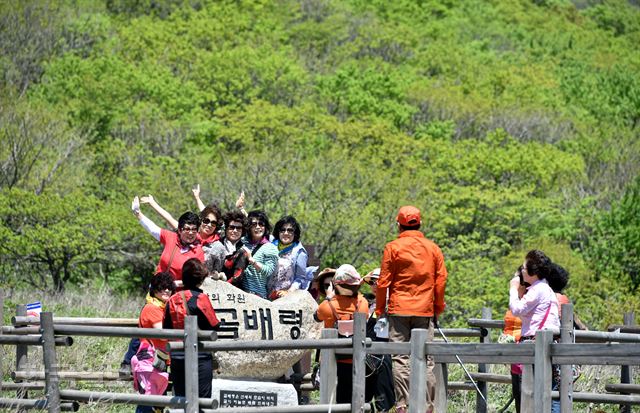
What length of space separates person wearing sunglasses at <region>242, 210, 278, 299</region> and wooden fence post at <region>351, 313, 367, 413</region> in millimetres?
1911

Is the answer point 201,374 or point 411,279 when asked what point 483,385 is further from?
point 201,374

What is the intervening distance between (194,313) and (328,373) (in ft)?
4.10

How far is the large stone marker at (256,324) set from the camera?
36.6 ft

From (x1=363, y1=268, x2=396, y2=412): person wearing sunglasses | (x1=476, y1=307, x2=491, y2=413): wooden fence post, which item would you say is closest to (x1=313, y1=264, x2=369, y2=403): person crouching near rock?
(x1=363, y1=268, x2=396, y2=412): person wearing sunglasses

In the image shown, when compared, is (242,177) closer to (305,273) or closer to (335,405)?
(305,273)

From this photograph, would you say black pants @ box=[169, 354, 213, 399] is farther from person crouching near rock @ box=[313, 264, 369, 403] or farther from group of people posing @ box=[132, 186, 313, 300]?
group of people posing @ box=[132, 186, 313, 300]

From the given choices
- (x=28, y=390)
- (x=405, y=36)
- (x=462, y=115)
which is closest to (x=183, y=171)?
(x=462, y=115)

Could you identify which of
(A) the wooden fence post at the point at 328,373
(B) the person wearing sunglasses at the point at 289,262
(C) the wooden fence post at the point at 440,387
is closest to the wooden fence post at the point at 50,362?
(A) the wooden fence post at the point at 328,373

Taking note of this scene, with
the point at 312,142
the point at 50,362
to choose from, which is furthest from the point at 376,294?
the point at 312,142

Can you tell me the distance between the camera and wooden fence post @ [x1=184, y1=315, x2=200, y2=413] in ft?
32.1

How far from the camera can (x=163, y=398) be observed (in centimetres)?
1025

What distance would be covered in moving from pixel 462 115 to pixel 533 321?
3460cm

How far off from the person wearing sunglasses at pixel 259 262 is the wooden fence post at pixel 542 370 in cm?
322

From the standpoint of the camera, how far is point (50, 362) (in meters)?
10.7
